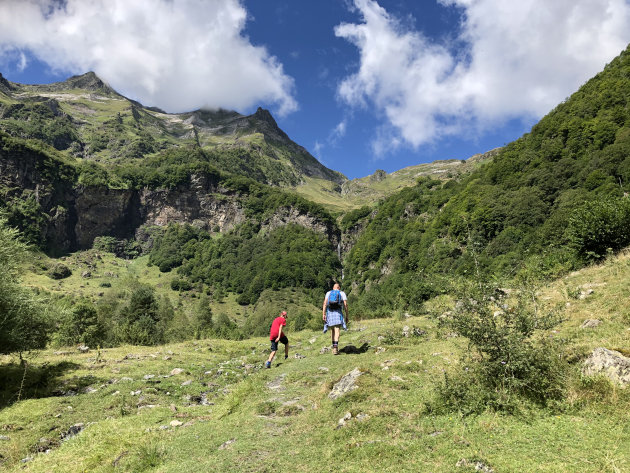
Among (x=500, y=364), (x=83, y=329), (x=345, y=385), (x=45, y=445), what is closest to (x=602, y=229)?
(x=500, y=364)

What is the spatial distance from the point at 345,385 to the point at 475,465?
446 centimetres

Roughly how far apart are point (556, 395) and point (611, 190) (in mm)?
65969

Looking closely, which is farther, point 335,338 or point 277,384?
point 335,338

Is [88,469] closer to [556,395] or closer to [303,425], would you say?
[303,425]

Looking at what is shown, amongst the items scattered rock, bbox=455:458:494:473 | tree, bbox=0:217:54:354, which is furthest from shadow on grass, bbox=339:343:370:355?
tree, bbox=0:217:54:354

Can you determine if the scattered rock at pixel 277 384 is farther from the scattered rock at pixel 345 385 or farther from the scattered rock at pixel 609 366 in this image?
the scattered rock at pixel 609 366

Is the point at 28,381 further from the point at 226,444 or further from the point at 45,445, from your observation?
the point at 226,444

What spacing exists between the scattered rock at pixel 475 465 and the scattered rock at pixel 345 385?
12.2 feet

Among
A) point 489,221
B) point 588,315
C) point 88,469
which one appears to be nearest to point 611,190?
point 489,221

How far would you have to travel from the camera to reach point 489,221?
81.1 m

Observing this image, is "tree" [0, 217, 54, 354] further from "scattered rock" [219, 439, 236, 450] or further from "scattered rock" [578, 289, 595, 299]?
"scattered rock" [578, 289, 595, 299]

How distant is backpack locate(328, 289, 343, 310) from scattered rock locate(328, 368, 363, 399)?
5329 mm

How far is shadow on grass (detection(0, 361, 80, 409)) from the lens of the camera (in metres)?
12.8

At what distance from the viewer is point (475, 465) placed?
4.68 metres
